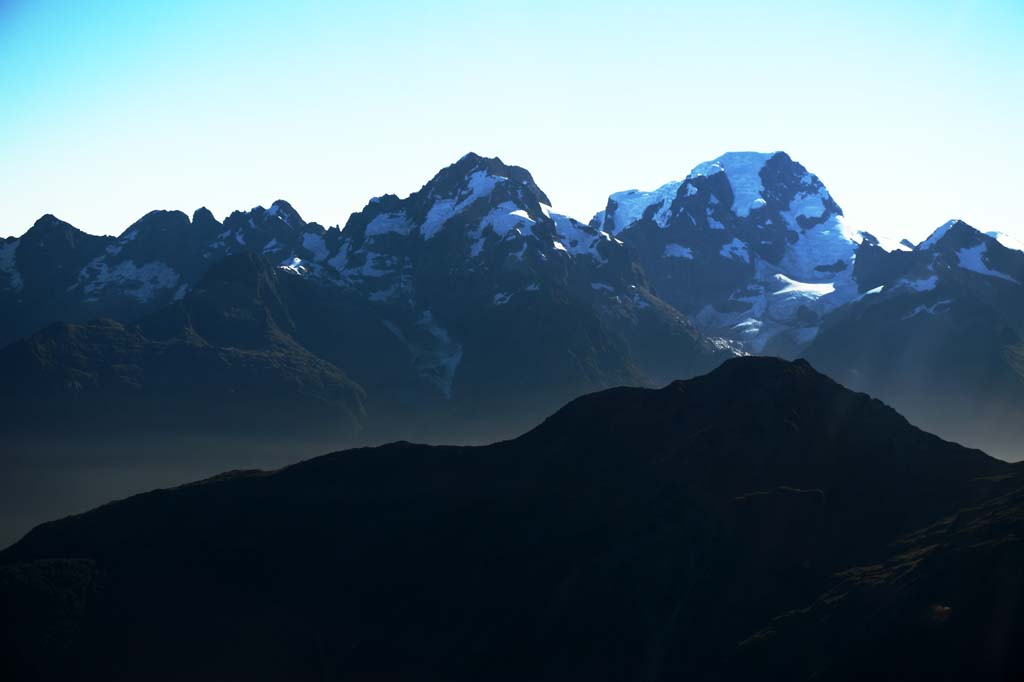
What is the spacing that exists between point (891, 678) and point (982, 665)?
11.7m

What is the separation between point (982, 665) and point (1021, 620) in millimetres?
9085

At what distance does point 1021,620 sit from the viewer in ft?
656

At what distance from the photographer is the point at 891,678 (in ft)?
656

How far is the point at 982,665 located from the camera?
642ft

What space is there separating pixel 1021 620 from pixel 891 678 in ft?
61.0
